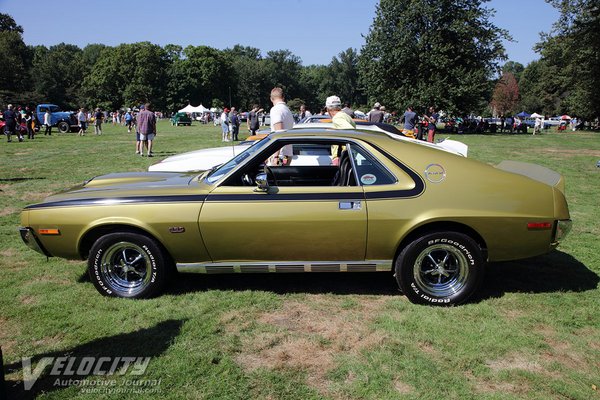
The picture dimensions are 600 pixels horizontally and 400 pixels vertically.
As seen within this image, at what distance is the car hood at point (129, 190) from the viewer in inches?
158

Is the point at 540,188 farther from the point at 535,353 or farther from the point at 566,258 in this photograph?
the point at 566,258

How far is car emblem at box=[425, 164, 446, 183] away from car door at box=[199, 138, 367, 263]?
613 mm

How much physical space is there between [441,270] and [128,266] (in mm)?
2862

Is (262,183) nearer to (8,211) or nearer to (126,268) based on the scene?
(126,268)

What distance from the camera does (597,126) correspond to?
48.9 meters

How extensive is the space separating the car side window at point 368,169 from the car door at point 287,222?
0.12 m

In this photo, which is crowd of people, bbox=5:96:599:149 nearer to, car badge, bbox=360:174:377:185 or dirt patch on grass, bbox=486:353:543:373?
car badge, bbox=360:174:377:185

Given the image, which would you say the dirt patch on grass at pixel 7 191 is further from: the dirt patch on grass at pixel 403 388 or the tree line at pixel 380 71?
the tree line at pixel 380 71

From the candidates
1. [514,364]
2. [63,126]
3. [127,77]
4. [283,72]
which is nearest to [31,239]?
[514,364]

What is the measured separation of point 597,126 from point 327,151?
5369 centimetres

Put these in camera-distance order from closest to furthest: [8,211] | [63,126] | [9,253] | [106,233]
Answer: [106,233] < [9,253] < [8,211] < [63,126]

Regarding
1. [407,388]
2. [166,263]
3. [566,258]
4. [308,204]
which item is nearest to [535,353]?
[407,388]

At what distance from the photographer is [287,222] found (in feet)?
12.7

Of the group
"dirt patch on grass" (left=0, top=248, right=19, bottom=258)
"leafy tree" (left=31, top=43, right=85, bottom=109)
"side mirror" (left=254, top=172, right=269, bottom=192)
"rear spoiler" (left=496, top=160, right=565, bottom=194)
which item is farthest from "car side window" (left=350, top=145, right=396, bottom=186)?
"leafy tree" (left=31, top=43, right=85, bottom=109)
